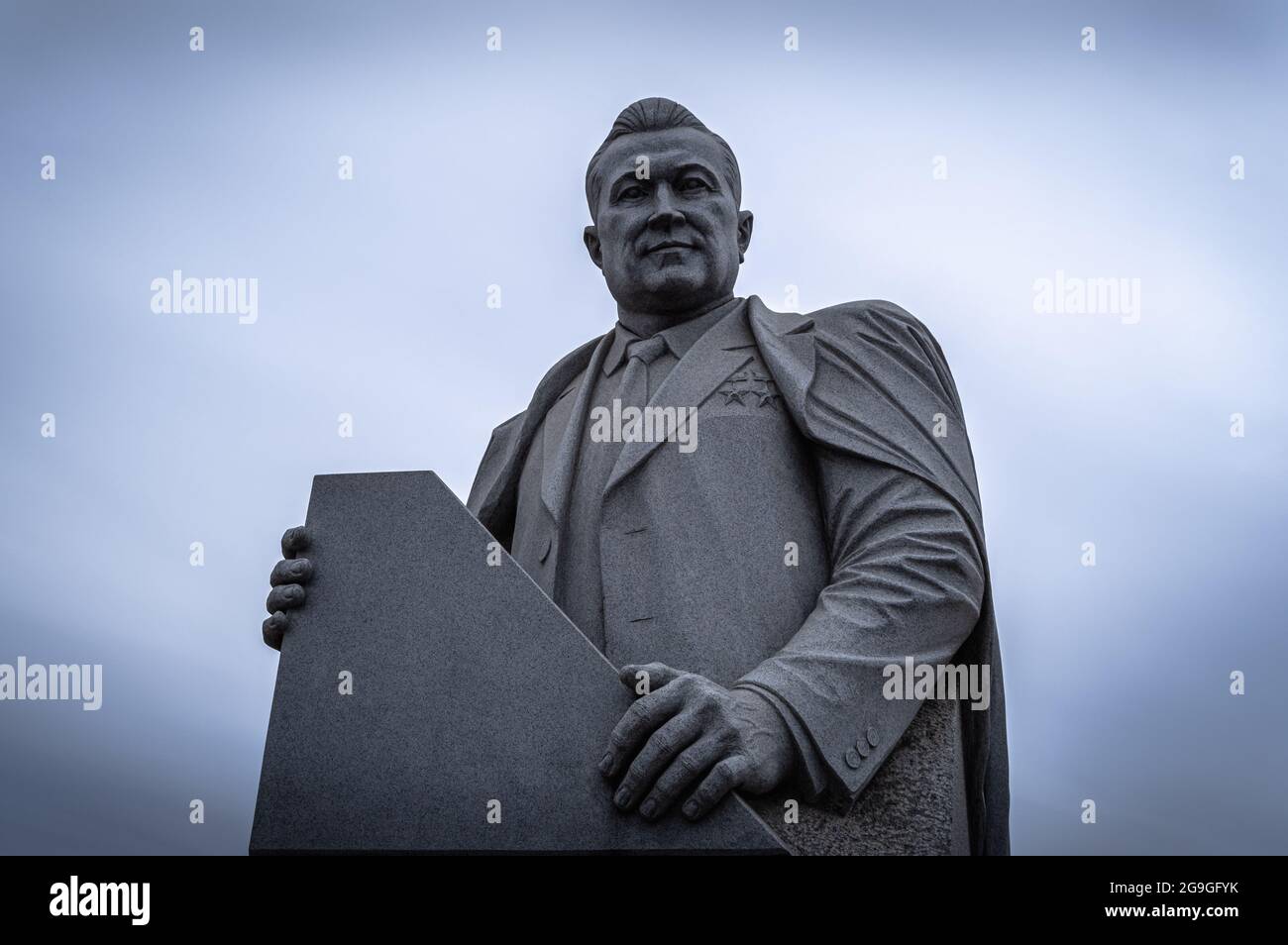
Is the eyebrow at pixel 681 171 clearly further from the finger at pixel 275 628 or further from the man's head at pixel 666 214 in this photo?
the finger at pixel 275 628

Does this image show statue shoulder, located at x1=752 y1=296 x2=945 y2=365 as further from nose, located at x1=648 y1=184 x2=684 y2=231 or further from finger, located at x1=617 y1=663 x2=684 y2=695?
finger, located at x1=617 y1=663 x2=684 y2=695

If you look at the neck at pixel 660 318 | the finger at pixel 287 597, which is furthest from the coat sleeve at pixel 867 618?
the finger at pixel 287 597

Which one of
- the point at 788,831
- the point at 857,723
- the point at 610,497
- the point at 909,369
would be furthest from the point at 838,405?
the point at 788,831

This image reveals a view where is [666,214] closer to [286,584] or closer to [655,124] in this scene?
[655,124]

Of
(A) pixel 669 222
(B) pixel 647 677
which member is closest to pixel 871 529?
(B) pixel 647 677

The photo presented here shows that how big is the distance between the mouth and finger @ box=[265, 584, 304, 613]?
7.43 ft

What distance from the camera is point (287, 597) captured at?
18.7ft

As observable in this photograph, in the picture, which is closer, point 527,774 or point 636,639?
point 527,774

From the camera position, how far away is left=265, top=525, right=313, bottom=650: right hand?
571cm

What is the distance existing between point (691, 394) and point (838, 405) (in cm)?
63

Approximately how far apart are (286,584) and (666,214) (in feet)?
7.84
